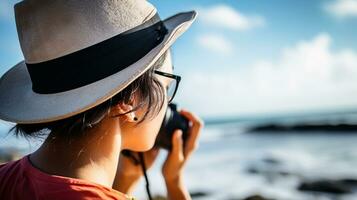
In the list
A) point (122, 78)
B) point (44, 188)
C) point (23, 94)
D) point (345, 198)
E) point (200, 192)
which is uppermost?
point (122, 78)

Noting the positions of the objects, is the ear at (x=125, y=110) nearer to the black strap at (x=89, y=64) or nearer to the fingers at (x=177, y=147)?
the black strap at (x=89, y=64)

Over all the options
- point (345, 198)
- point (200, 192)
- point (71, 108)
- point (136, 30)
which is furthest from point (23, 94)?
point (345, 198)

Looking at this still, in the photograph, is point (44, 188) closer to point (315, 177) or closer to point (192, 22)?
point (192, 22)

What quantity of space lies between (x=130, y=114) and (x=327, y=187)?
5.95 meters

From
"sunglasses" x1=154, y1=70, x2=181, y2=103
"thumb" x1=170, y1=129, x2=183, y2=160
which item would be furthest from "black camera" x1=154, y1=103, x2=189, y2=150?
"sunglasses" x1=154, y1=70, x2=181, y2=103

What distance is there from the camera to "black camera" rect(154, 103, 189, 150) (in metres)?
1.95

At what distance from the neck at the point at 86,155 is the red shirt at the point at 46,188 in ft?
0.13

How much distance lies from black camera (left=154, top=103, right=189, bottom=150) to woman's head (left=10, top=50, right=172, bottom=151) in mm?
423

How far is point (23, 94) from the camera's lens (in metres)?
1.47

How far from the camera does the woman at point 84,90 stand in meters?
1.24

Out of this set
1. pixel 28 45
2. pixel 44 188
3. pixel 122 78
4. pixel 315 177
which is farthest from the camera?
pixel 315 177

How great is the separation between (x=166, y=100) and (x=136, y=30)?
0.26m

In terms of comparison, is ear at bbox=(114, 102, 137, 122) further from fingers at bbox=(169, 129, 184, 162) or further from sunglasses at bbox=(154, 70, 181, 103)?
fingers at bbox=(169, 129, 184, 162)

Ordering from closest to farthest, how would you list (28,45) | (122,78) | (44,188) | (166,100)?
(44,188), (122,78), (28,45), (166,100)
